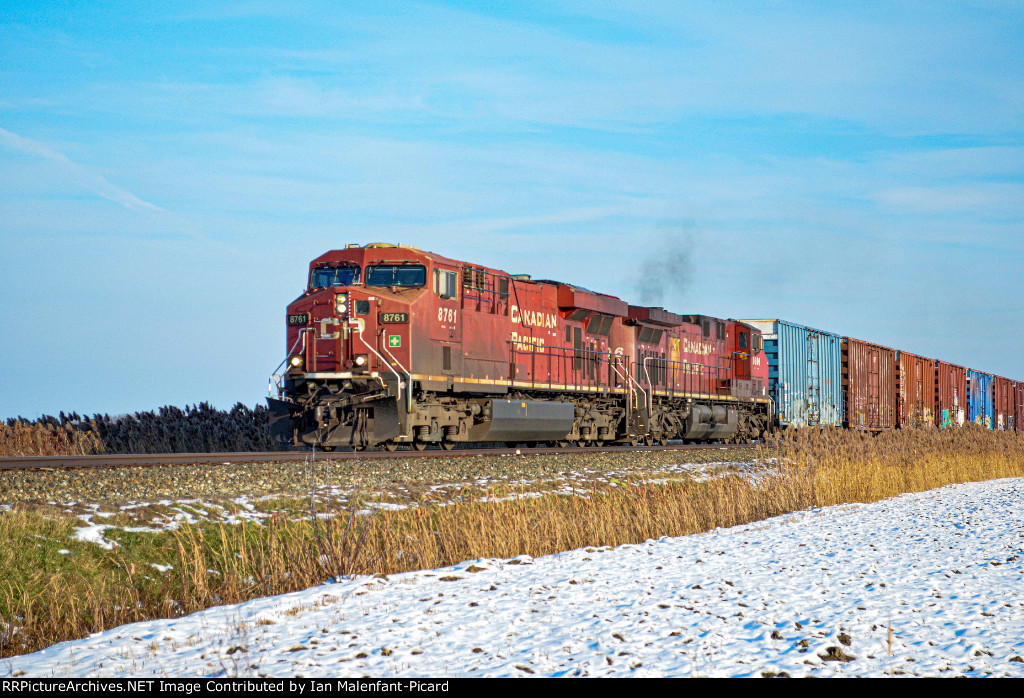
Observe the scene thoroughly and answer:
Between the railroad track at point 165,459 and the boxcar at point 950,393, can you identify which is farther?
the boxcar at point 950,393

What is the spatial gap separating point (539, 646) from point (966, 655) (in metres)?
2.23

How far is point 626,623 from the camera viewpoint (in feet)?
17.8

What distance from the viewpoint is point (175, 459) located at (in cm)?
1334

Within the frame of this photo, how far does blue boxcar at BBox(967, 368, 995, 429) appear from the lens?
39.9 metres

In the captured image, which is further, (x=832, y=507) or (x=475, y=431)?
(x=475, y=431)

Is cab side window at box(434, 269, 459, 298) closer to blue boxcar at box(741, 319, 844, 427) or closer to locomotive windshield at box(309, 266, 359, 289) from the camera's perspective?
locomotive windshield at box(309, 266, 359, 289)

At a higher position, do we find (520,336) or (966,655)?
(520,336)

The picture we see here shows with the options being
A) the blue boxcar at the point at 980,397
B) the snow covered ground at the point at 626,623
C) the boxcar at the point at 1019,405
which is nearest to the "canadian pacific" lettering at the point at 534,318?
the snow covered ground at the point at 626,623

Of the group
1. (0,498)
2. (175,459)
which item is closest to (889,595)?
(0,498)

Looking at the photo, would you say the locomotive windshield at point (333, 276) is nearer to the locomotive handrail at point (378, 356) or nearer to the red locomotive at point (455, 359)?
the red locomotive at point (455, 359)

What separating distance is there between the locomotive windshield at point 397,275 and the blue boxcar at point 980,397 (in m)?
30.1

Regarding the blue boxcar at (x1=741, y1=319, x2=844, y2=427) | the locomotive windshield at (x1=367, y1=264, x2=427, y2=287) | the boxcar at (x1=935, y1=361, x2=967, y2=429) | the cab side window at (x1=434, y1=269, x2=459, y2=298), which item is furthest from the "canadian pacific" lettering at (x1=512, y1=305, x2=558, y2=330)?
the boxcar at (x1=935, y1=361, x2=967, y2=429)

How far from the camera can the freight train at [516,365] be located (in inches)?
677
